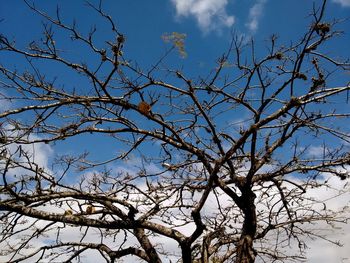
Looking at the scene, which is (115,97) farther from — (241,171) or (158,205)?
→ (241,171)

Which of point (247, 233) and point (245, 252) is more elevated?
point (247, 233)

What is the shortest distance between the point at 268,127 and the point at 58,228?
4089 mm

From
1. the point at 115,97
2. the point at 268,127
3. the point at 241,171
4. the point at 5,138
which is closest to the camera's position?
the point at 5,138

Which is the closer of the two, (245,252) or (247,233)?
(245,252)

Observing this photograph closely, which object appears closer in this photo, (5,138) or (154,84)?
(5,138)

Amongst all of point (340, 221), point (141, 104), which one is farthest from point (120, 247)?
point (340, 221)

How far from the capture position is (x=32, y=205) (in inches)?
217

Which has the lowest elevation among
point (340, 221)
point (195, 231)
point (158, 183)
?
point (195, 231)

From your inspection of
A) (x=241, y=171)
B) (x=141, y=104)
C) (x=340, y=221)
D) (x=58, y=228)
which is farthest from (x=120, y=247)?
(x=340, y=221)

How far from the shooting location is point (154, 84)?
544cm

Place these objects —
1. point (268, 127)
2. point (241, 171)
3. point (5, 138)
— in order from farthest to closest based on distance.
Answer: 1. point (241, 171)
2. point (268, 127)
3. point (5, 138)

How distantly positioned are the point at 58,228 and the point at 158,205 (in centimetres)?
192

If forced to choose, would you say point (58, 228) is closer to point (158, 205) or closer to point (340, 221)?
point (158, 205)

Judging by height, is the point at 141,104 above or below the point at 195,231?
above
